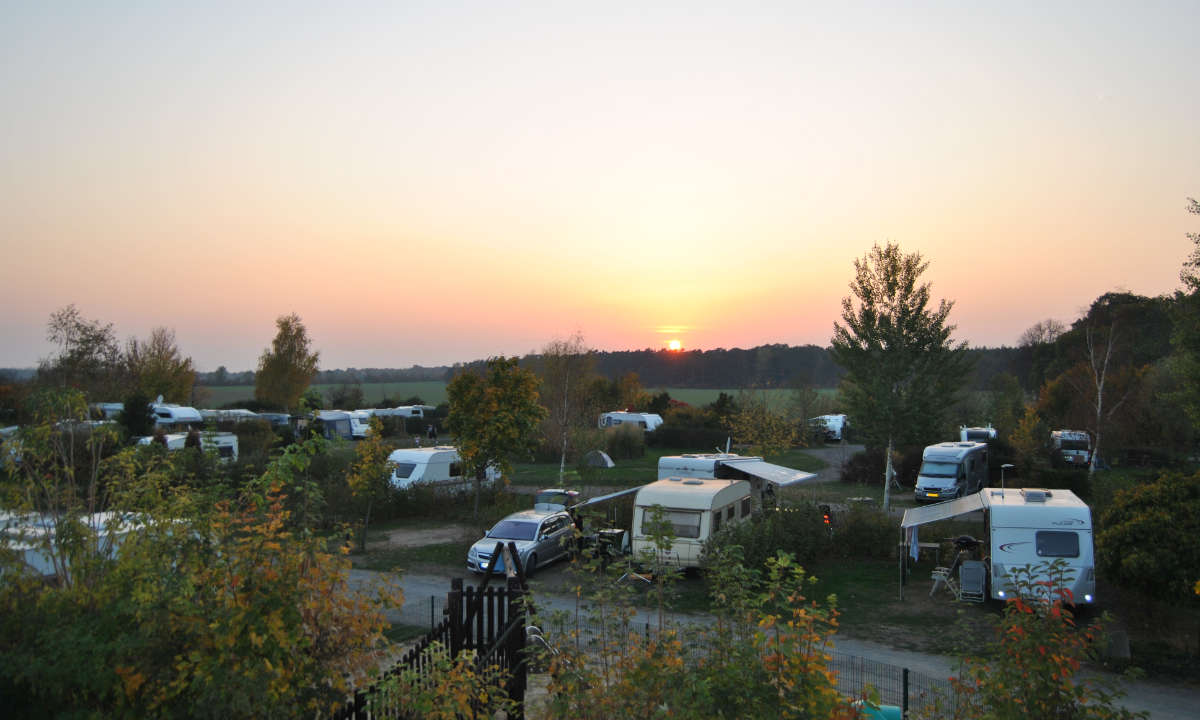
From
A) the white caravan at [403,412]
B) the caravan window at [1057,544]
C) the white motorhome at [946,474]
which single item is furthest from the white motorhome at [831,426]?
the caravan window at [1057,544]

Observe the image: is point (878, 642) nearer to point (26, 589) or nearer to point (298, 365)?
point (26, 589)

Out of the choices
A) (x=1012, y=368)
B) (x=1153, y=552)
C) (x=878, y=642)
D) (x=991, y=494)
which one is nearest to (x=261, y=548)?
(x=878, y=642)

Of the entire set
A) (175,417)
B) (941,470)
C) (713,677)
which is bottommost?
(941,470)

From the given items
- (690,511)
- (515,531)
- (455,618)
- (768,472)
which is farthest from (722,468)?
(455,618)

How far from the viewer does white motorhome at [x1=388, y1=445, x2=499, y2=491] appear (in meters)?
26.9

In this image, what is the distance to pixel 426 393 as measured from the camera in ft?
399

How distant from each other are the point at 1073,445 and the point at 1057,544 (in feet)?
81.3

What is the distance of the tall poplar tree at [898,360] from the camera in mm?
25250

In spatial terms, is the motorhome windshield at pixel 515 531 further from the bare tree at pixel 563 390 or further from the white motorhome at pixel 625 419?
the white motorhome at pixel 625 419

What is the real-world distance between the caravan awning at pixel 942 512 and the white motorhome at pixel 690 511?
3748 millimetres

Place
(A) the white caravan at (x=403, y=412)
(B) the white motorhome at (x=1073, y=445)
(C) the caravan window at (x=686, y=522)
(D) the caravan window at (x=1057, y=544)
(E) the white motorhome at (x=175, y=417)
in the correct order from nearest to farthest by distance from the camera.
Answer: (D) the caravan window at (x=1057, y=544), (C) the caravan window at (x=686, y=522), (B) the white motorhome at (x=1073, y=445), (E) the white motorhome at (x=175, y=417), (A) the white caravan at (x=403, y=412)

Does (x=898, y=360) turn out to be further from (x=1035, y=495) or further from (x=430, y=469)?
(x=430, y=469)

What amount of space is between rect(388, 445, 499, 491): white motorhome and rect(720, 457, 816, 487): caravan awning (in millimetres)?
8965

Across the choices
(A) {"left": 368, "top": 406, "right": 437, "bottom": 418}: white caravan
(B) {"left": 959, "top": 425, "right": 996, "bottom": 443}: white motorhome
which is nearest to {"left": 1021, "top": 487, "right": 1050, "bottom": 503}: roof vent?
(B) {"left": 959, "top": 425, "right": 996, "bottom": 443}: white motorhome
